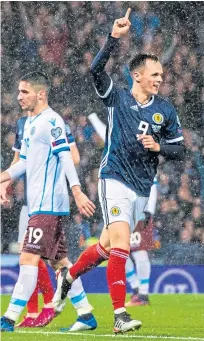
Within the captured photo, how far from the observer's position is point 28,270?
250 inches

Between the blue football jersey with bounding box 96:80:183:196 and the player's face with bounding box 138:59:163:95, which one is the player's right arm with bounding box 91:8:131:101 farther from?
the player's face with bounding box 138:59:163:95

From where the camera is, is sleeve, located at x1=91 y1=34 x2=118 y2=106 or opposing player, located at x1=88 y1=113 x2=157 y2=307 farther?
opposing player, located at x1=88 y1=113 x2=157 y2=307

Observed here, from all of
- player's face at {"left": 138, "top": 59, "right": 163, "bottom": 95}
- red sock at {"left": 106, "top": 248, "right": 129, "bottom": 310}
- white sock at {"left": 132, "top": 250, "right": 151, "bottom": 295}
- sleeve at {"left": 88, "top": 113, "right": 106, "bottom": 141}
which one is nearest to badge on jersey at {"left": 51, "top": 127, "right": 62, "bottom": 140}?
player's face at {"left": 138, "top": 59, "right": 163, "bottom": 95}

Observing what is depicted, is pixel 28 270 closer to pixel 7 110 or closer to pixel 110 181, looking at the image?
pixel 110 181

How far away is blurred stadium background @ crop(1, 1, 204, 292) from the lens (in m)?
14.5

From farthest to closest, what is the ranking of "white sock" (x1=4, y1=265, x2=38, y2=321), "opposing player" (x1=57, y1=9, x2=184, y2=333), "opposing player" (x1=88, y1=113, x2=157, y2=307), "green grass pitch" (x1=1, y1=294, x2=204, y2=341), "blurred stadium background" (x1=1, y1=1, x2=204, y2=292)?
"blurred stadium background" (x1=1, y1=1, x2=204, y2=292) → "opposing player" (x1=88, y1=113, x2=157, y2=307) → "white sock" (x1=4, y1=265, x2=38, y2=321) → "opposing player" (x1=57, y1=9, x2=184, y2=333) → "green grass pitch" (x1=1, y1=294, x2=204, y2=341)

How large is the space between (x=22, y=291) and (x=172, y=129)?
4.23 feet

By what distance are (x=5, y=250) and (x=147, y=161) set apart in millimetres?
7424

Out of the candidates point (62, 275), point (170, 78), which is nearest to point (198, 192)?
point (170, 78)

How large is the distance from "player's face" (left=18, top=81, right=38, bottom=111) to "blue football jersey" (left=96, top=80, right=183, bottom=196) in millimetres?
613

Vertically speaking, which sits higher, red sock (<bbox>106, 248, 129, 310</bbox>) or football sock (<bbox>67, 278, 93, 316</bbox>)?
red sock (<bbox>106, 248, 129, 310</bbox>)

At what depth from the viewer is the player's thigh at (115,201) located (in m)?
6.11

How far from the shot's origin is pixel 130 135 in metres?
6.27

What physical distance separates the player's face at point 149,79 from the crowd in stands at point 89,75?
24.1ft
